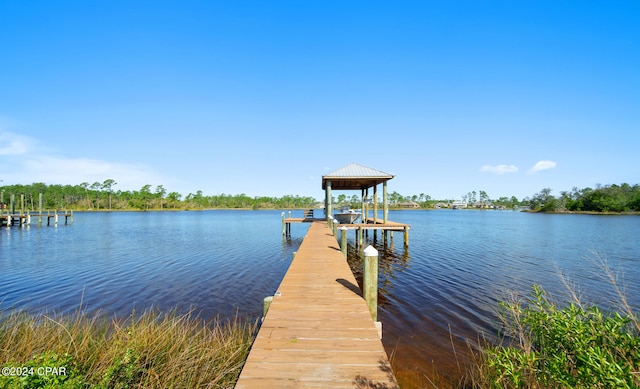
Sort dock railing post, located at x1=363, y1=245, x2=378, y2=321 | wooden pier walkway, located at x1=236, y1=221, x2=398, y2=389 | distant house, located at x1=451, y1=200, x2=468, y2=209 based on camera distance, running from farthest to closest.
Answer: distant house, located at x1=451, y1=200, x2=468, y2=209
dock railing post, located at x1=363, y1=245, x2=378, y2=321
wooden pier walkway, located at x1=236, y1=221, x2=398, y2=389

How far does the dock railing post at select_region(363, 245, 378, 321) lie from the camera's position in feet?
16.2

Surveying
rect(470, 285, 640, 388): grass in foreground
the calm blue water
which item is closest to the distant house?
the calm blue water

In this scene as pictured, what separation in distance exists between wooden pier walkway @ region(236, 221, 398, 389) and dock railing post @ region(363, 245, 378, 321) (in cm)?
15

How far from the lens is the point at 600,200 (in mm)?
69562

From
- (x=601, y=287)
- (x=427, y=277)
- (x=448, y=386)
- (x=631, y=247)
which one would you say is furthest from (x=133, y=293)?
(x=631, y=247)

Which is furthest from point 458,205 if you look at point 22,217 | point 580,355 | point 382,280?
point 580,355

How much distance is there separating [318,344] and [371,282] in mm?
1809

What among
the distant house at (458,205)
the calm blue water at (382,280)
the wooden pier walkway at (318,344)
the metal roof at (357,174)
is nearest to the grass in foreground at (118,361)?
the wooden pier walkway at (318,344)

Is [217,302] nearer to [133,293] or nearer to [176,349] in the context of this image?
[133,293]

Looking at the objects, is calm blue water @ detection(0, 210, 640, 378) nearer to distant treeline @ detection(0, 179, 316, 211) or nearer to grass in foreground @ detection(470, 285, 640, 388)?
grass in foreground @ detection(470, 285, 640, 388)

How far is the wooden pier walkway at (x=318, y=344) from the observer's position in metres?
2.88

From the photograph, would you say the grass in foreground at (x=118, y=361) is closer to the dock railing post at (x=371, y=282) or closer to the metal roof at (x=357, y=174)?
the dock railing post at (x=371, y=282)

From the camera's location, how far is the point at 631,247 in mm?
18594

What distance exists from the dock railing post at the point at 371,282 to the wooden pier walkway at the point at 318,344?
154mm
